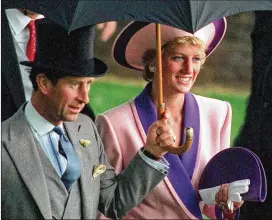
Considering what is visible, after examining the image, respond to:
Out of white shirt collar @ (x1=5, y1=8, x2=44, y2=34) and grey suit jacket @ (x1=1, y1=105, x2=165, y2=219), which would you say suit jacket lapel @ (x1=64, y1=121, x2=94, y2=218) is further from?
white shirt collar @ (x1=5, y1=8, x2=44, y2=34)

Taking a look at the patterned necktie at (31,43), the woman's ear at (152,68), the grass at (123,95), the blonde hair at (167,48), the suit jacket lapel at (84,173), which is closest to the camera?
the suit jacket lapel at (84,173)

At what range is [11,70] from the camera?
5566 millimetres

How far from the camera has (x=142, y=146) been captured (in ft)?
Answer: 17.5

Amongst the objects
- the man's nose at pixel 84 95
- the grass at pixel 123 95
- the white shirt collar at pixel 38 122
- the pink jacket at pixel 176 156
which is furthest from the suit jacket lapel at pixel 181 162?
the grass at pixel 123 95

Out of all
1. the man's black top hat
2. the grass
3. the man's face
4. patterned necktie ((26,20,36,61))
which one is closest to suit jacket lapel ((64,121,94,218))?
the man's face

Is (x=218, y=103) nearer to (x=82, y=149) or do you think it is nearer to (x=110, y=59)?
(x=82, y=149)

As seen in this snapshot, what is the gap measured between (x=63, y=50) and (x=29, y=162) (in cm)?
Answer: 49

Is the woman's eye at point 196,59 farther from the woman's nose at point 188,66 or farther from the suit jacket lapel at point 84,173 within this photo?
the suit jacket lapel at point 84,173

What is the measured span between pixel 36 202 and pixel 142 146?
617 mm

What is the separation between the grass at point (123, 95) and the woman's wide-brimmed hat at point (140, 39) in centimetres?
331

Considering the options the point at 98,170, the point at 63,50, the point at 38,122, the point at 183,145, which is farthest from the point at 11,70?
the point at 183,145

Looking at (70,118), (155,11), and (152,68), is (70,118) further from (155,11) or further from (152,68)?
(152,68)

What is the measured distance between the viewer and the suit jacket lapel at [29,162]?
491 cm

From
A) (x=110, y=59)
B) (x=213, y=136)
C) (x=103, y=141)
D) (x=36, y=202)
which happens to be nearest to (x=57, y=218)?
(x=36, y=202)
